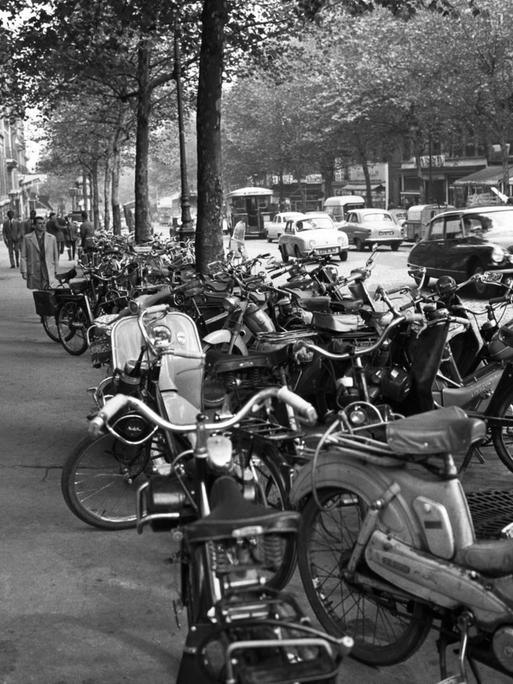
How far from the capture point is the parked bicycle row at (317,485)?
2.60 m

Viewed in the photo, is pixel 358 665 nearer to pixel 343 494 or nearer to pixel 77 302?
pixel 343 494

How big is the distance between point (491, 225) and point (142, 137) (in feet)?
34.9

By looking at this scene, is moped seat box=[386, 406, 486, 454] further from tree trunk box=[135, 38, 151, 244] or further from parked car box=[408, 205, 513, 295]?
tree trunk box=[135, 38, 151, 244]

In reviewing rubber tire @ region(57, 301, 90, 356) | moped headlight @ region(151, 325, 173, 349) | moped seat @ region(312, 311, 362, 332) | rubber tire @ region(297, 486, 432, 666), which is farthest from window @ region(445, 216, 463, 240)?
rubber tire @ region(297, 486, 432, 666)

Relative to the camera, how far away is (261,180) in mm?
74688

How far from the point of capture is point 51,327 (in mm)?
12734

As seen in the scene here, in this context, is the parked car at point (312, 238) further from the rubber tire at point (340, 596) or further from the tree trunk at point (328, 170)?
the tree trunk at point (328, 170)

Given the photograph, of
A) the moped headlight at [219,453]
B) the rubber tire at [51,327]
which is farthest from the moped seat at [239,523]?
the rubber tire at [51,327]

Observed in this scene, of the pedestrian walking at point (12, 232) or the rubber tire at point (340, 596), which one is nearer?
the rubber tire at point (340, 596)

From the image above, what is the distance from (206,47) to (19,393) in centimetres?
651

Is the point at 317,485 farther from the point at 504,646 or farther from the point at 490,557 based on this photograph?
the point at 504,646

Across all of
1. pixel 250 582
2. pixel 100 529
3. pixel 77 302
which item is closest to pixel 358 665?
pixel 250 582

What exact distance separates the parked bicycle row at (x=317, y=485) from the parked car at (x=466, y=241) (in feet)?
36.7

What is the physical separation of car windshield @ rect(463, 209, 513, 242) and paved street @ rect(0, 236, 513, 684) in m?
12.2
